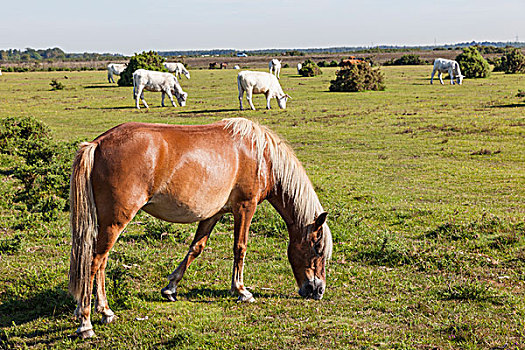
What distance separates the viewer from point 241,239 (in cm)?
566

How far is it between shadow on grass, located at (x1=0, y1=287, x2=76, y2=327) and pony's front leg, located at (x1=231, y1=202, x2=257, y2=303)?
1.86 metres

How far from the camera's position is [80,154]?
476 cm

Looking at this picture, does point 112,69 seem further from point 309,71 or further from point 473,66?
point 473,66

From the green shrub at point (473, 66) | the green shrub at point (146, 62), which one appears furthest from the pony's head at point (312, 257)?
the green shrub at point (473, 66)

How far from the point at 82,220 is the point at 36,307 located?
5.28ft

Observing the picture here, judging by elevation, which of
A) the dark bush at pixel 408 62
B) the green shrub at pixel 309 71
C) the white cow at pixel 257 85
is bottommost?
the white cow at pixel 257 85

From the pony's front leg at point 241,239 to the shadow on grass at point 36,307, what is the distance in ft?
6.10

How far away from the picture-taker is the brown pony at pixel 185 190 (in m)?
4.77

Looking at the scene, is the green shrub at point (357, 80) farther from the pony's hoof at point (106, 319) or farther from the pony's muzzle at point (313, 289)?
the pony's hoof at point (106, 319)

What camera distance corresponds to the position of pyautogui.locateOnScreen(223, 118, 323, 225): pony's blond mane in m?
5.68

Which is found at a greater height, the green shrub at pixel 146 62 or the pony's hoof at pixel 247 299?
the green shrub at pixel 146 62

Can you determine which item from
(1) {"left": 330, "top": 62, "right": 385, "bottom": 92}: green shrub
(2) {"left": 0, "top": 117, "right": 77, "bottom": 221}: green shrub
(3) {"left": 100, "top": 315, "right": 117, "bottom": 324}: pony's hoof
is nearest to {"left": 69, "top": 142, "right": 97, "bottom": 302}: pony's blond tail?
(3) {"left": 100, "top": 315, "right": 117, "bottom": 324}: pony's hoof

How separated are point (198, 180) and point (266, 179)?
870 millimetres

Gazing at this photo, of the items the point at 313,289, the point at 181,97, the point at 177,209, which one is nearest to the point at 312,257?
the point at 313,289
